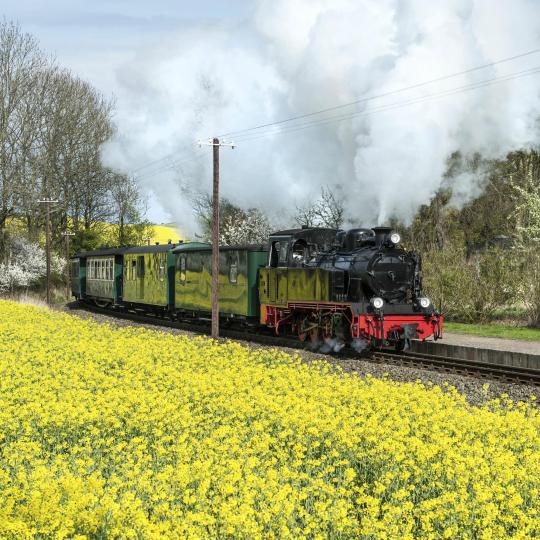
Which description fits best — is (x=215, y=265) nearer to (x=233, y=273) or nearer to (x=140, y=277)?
(x=233, y=273)

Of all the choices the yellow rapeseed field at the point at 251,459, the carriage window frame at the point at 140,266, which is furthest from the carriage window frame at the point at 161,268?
the yellow rapeseed field at the point at 251,459

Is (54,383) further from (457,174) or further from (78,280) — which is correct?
(78,280)

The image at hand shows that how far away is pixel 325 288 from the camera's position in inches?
741

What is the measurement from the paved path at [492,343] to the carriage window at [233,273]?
6287 mm

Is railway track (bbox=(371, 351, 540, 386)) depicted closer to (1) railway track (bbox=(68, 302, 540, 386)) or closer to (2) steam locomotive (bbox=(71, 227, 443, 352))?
(1) railway track (bbox=(68, 302, 540, 386))

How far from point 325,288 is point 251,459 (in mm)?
11530

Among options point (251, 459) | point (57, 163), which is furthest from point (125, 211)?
point (251, 459)

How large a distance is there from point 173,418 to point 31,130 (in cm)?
4191

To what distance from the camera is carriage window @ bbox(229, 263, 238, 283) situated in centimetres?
2386

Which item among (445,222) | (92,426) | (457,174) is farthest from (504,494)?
(445,222)

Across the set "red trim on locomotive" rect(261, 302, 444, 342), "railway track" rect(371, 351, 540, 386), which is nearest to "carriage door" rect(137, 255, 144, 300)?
"red trim on locomotive" rect(261, 302, 444, 342)

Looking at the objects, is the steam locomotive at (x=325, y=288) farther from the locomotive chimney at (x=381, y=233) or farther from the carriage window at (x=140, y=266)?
the carriage window at (x=140, y=266)

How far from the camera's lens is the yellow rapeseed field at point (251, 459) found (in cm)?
611

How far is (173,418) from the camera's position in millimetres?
9250
